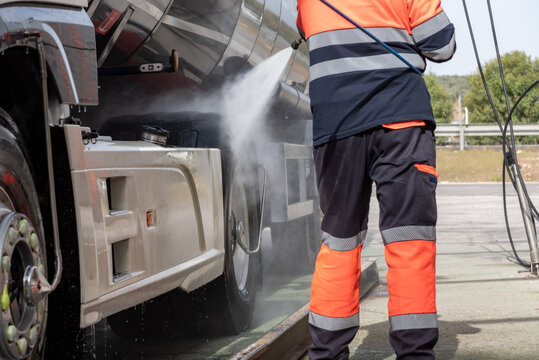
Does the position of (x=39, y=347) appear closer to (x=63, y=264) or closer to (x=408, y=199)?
(x=63, y=264)

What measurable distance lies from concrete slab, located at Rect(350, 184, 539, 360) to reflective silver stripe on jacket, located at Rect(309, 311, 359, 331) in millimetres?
769

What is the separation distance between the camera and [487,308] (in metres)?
4.75

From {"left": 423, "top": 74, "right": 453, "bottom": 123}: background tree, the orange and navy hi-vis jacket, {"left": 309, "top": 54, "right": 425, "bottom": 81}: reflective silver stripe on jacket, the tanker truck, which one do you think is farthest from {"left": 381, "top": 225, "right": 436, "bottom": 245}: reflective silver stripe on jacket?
{"left": 423, "top": 74, "right": 453, "bottom": 123}: background tree

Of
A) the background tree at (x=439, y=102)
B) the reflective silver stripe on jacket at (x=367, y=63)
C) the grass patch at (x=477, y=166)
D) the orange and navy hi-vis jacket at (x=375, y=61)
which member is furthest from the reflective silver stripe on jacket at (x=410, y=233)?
the background tree at (x=439, y=102)

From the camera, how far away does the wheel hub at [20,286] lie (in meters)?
2.13

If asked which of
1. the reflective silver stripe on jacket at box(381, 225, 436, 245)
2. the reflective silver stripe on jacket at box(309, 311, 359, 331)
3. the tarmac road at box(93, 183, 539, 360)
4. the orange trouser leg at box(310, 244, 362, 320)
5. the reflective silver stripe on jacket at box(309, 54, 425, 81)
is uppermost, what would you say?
the reflective silver stripe on jacket at box(309, 54, 425, 81)

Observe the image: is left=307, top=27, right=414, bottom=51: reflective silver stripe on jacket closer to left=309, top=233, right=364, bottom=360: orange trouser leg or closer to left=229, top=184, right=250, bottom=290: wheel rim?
left=309, top=233, right=364, bottom=360: orange trouser leg

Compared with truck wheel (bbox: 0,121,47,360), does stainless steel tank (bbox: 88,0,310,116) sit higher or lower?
higher

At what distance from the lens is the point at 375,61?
3.00m

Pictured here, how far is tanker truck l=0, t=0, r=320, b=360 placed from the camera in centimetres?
231

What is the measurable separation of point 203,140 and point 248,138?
2.58ft

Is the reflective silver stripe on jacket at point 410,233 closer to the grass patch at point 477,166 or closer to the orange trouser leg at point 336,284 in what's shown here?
the orange trouser leg at point 336,284

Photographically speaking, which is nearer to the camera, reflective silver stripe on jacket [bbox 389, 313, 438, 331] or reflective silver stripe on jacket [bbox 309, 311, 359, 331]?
reflective silver stripe on jacket [bbox 389, 313, 438, 331]

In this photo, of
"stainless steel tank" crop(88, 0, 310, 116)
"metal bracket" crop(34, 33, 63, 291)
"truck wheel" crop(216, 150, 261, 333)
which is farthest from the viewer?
"truck wheel" crop(216, 150, 261, 333)
